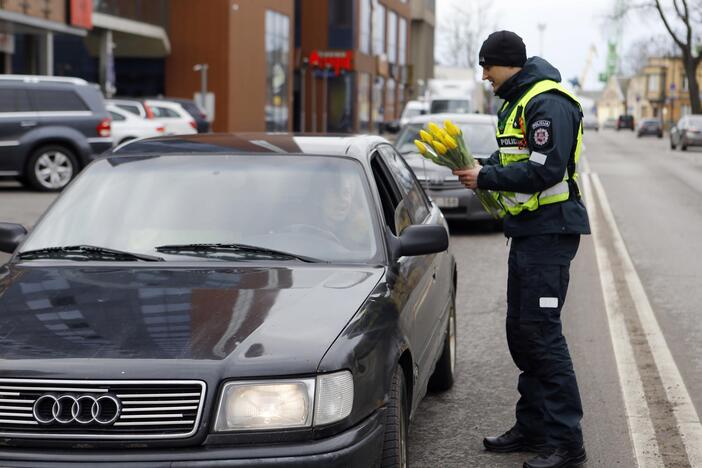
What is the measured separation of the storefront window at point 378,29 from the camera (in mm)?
67000

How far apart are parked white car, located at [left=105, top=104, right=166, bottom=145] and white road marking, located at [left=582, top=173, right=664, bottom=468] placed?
1761cm

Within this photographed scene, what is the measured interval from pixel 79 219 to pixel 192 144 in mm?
702

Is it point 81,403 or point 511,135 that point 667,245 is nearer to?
point 511,135

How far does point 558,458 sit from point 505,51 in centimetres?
178

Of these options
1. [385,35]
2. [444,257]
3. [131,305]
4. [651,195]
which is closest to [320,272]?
[131,305]

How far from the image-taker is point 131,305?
3.86 metres

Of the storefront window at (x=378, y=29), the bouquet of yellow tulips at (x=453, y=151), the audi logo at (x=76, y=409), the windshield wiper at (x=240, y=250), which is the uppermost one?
the storefront window at (x=378, y=29)

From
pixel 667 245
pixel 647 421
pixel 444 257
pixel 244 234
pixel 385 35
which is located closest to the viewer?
pixel 244 234

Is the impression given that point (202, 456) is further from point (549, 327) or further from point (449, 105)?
point (449, 105)

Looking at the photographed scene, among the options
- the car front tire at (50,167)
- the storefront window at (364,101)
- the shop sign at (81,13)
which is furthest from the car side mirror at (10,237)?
the storefront window at (364,101)

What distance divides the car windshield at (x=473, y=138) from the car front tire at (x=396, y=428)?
11.0 m

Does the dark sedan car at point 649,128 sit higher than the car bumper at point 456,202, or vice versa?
the car bumper at point 456,202

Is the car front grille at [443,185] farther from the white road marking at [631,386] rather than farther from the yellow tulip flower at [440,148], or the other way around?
the yellow tulip flower at [440,148]

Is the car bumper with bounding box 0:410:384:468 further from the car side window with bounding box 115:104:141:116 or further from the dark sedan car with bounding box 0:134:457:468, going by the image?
the car side window with bounding box 115:104:141:116
